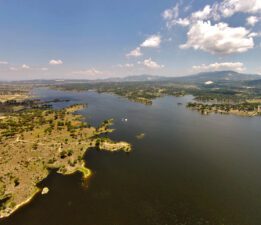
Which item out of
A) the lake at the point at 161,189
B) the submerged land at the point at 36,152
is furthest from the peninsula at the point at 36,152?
the lake at the point at 161,189

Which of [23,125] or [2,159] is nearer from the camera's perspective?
[2,159]

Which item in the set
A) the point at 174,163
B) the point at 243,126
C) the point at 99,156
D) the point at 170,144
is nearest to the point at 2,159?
the point at 99,156

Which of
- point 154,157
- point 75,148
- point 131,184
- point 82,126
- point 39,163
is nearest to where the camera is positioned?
point 131,184

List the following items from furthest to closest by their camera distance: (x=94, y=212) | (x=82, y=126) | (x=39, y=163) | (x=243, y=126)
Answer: (x=243, y=126)
(x=82, y=126)
(x=39, y=163)
(x=94, y=212)

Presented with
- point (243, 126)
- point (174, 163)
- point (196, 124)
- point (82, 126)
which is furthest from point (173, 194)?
point (243, 126)

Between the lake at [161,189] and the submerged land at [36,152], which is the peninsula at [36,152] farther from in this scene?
the lake at [161,189]

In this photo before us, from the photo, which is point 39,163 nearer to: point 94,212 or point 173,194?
point 94,212
